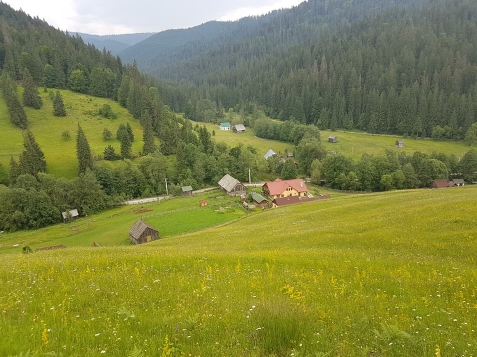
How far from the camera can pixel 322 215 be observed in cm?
3656

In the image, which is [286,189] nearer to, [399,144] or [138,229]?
[138,229]

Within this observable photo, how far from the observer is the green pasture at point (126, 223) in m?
59.5

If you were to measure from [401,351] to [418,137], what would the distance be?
16971 centimetres

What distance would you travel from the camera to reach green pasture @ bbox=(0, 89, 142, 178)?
313ft

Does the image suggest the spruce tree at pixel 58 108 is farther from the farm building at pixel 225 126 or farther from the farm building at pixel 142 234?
the farm building at pixel 142 234

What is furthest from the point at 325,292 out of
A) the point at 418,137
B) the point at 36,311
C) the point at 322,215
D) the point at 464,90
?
the point at 464,90

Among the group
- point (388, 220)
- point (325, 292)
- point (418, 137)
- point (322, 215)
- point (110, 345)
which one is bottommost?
point (418, 137)

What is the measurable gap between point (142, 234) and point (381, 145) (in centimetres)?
11732

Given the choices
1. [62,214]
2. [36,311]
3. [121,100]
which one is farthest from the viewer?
[121,100]

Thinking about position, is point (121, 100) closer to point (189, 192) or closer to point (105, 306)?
point (189, 192)

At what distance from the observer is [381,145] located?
137 m

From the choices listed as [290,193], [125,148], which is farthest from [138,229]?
[125,148]

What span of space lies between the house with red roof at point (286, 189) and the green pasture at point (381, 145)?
142ft

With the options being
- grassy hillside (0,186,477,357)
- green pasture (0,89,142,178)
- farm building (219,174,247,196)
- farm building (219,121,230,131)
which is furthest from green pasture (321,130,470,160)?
grassy hillside (0,186,477,357)
